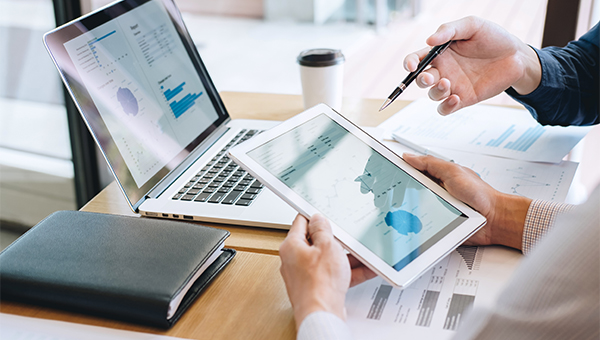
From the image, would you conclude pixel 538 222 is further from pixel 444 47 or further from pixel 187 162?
pixel 187 162

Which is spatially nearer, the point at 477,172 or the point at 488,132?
the point at 477,172

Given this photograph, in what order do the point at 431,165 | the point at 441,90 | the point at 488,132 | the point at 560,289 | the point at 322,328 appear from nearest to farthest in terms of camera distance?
the point at 560,289 < the point at 322,328 < the point at 431,165 < the point at 441,90 < the point at 488,132

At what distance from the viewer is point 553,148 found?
3.23 feet

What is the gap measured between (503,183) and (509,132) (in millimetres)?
240

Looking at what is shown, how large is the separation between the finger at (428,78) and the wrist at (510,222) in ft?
0.97

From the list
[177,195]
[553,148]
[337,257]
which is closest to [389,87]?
[553,148]

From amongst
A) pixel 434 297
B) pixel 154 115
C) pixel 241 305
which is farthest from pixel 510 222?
pixel 154 115

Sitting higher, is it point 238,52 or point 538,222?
point 538,222

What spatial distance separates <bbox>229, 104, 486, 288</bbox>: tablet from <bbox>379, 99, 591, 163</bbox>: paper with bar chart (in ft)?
1.00

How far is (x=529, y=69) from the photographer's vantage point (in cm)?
103

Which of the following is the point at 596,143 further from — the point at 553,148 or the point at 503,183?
the point at 503,183

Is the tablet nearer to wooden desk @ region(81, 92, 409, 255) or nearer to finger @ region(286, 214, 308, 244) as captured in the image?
finger @ region(286, 214, 308, 244)

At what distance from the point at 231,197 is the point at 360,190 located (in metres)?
0.24

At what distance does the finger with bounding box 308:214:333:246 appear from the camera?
60cm
